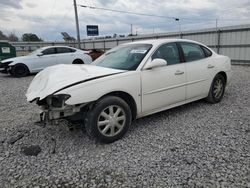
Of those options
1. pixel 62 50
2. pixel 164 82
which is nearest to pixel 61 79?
pixel 164 82

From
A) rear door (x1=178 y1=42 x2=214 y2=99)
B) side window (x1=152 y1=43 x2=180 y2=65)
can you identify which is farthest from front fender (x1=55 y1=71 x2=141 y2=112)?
rear door (x1=178 y1=42 x2=214 y2=99)

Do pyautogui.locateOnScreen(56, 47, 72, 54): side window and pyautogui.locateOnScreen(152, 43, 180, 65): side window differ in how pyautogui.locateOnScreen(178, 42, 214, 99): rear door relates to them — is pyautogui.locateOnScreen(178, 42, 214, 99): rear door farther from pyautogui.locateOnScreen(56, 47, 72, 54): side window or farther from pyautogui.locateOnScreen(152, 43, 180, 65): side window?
pyautogui.locateOnScreen(56, 47, 72, 54): side window

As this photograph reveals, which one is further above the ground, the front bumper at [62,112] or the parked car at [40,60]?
the parked car at [40,60]

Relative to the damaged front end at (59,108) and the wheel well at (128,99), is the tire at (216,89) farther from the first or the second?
the damaged front end at (59,108)

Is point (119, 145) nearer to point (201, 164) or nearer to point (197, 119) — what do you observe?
point (201, 164)

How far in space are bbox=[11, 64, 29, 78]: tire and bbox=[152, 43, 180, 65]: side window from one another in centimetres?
815

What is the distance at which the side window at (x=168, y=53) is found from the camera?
358 cm

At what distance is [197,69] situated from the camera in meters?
4.07

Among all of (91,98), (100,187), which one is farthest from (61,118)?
(100,187)

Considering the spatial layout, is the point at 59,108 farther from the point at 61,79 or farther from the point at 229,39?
the point at 229,39

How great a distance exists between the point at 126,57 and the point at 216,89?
2406mm

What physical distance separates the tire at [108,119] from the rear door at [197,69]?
5.21ft

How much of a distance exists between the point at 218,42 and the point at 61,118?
1239 centimetres

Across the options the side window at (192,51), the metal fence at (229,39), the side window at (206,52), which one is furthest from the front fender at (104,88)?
the metal fence at (229,39)
